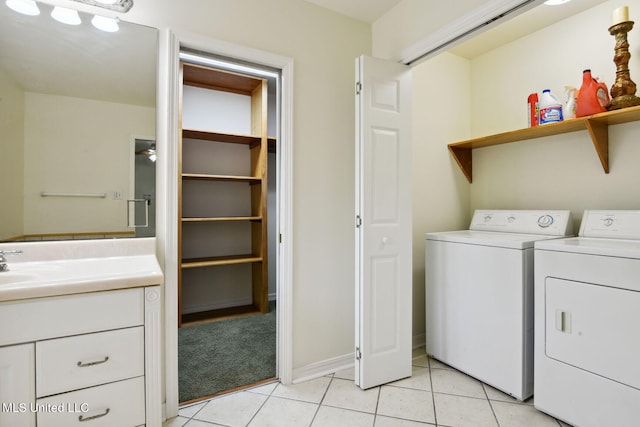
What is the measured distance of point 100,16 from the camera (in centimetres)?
160

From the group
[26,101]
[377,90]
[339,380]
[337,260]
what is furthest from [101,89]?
[339,380]

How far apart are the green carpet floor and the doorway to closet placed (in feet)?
0.08

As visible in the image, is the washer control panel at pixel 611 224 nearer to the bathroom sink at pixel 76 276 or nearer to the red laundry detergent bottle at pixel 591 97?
the red laundry detergent bottle at pixel 591 97

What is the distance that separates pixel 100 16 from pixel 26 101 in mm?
542

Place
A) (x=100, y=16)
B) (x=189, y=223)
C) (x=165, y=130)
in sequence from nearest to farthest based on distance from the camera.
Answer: (x=100, y=16) < (x=165, y=130) < (x=189, y=223)

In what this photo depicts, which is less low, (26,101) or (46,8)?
(46,8)

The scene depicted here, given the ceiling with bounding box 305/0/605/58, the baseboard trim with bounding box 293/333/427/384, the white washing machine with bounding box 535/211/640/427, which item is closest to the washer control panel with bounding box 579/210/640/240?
the white washing machine with bounding box 535/211/640/427

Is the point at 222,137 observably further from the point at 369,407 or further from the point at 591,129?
the point at 591,129

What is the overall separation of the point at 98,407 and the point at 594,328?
2133 mm

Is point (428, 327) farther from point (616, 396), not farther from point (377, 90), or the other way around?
point (377, 90)

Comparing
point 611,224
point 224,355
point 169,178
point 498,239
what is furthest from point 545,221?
point 224,355

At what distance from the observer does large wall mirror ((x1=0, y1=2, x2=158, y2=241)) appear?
4.94 ft

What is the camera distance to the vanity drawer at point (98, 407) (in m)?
1.08

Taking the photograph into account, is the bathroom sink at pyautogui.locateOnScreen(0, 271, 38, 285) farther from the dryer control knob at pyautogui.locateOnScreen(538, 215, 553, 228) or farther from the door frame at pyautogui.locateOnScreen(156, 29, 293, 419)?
the dryer control knob at pyautogui.locateOnScreen(538, 215, 553, 228)
